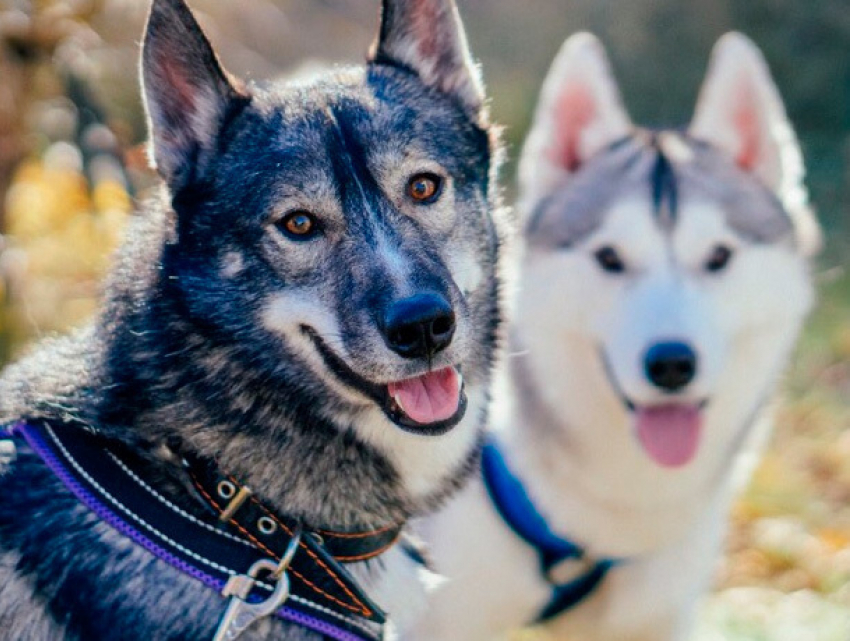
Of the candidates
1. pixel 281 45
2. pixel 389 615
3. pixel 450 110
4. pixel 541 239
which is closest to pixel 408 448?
pixel 389 615

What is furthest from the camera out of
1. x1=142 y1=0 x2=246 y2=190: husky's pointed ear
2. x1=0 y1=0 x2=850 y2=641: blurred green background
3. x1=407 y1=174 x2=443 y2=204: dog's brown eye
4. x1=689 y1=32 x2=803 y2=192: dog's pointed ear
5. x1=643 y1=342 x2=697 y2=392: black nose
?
x1=0 y1=0 x2=850 y2=641: blurred green background

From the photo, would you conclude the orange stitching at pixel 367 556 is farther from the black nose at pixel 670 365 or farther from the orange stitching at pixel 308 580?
the black nose at pixel 670 365

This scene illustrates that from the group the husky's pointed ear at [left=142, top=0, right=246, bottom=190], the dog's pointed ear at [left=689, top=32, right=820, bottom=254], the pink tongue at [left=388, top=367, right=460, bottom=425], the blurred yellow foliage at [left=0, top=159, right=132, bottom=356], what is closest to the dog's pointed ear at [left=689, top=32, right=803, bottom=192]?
the dog's pointed ear at [left=689, top=32, right=820, bottom=254]

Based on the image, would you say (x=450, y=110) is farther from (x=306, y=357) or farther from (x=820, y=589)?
(x=820, y=589)

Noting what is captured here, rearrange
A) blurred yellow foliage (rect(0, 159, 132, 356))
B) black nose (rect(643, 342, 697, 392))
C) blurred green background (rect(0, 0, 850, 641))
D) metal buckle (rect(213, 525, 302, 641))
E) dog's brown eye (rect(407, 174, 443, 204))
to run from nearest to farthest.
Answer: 1. metal buckle (rect(213, 525, 302, 641))
2. dog's brown eye (rect(407, 174, 443, 204))
3. black nose (rect(643, 342, 697, 392))
4. blurred green background (rect(0, 0, 850, 641))
5. blurred yellow foliage (rect(0, 159, 132, 356))

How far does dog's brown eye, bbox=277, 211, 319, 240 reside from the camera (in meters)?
2.01

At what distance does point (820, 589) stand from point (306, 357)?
268 cm

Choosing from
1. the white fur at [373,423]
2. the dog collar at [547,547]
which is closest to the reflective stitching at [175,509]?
the white fur at [373,423]

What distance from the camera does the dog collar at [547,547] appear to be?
2842 mm

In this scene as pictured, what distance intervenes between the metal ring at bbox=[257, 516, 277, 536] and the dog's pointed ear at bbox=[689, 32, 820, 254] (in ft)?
6.28

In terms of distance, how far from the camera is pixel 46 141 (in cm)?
527

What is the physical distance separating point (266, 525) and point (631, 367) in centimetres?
123

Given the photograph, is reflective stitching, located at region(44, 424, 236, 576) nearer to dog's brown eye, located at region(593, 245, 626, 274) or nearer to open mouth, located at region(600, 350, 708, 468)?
open mouth, located at region(600, 350, 708, 468)

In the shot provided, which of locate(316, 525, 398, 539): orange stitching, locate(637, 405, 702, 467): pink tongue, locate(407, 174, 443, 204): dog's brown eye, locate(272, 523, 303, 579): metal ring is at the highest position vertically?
locate(407, 174, 443, 204): dog's brown eye
